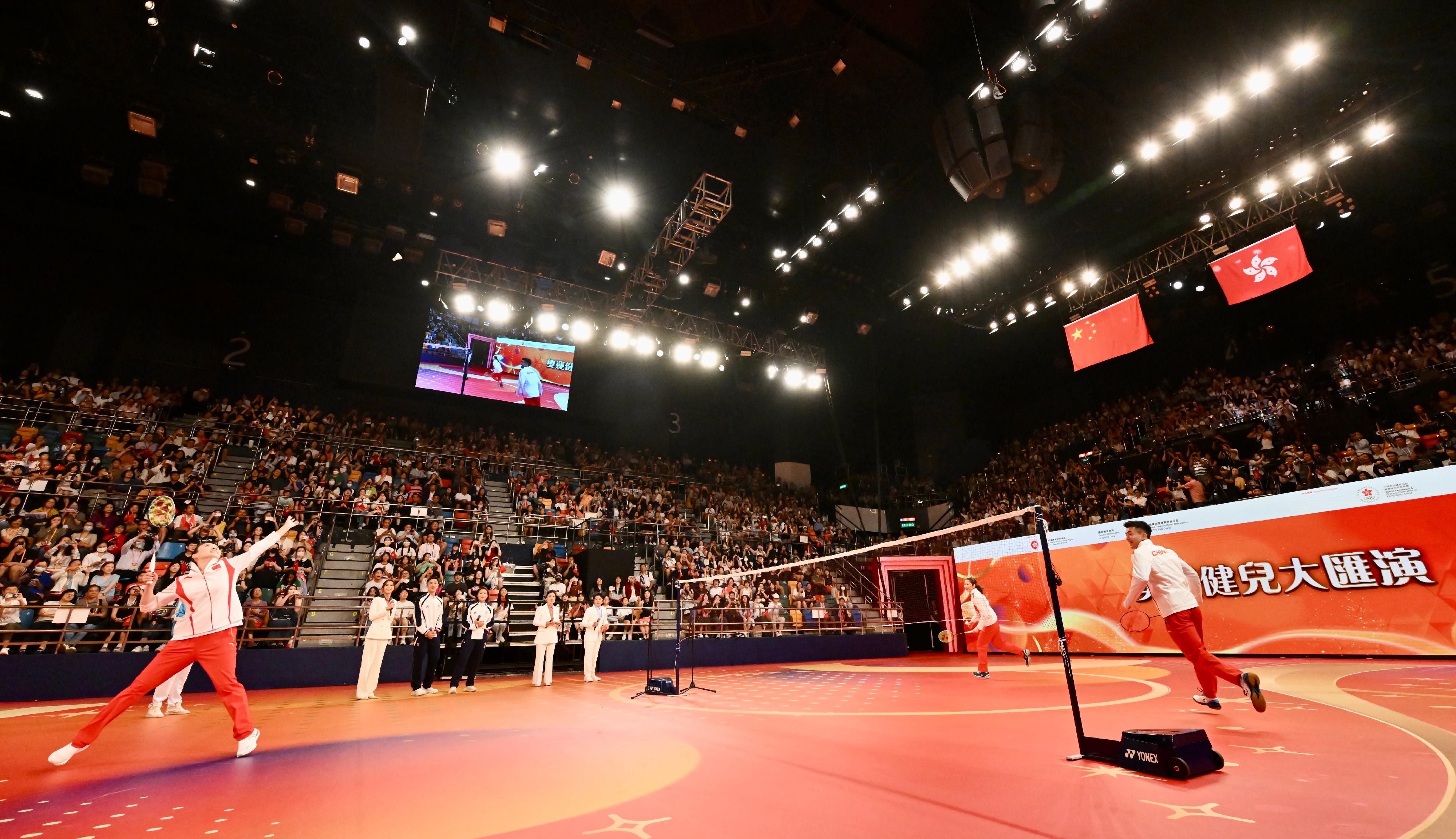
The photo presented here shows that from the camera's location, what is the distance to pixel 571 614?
12594mm

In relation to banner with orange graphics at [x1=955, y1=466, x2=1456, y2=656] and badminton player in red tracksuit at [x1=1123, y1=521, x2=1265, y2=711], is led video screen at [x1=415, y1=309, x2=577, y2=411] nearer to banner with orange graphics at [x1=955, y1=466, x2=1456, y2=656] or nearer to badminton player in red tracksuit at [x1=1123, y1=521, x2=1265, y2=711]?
banner with orange graphics at [x1=955, y1=466, x2=1456, y2=656]

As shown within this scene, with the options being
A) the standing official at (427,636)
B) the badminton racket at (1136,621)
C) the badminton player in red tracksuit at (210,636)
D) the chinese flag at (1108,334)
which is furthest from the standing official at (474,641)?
the chinese flag at (1108,334)

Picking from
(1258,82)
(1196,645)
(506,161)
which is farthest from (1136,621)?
(506,161)

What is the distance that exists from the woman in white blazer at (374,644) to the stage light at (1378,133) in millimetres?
18514

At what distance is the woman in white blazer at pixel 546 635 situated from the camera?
34.0 feet

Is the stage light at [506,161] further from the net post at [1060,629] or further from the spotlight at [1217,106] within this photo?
the spotlight at [1217,106]

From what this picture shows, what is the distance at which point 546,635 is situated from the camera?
10453 millimetres

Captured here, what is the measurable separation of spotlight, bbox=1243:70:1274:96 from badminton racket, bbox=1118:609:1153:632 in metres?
10.7

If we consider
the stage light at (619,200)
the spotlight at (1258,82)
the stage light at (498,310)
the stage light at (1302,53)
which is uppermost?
the stage light at (619,200)

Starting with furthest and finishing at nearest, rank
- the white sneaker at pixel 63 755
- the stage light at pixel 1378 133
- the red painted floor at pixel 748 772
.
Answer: the stage light at pixel 1378 133 < the white sneaker at pixel 63 755 < the red painted floor at pixel 748 772

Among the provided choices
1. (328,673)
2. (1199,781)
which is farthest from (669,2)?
(328,673)

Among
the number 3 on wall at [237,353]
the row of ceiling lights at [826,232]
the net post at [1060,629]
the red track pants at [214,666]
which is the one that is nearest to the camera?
the net post at [1060,629]

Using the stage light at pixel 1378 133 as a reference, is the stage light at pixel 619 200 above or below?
above

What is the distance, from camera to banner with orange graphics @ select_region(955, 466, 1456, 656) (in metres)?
9.84
